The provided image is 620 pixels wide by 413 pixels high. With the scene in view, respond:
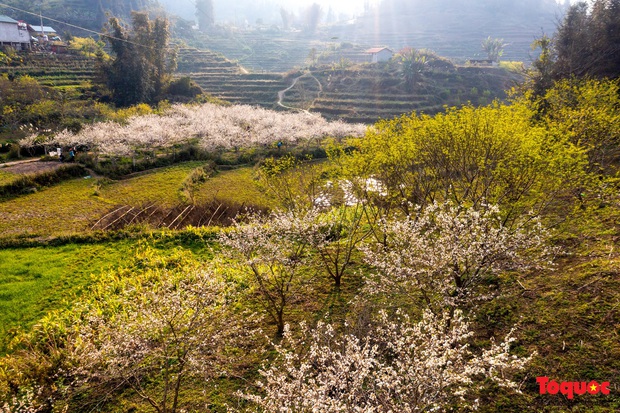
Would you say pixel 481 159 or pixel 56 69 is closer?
pixel 481 159

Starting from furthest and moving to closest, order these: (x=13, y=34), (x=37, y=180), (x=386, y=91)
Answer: (x=13, y=34) → (x=386, y=91) → (x=37, y=180)

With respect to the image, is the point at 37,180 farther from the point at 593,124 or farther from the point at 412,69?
the point at 412,69

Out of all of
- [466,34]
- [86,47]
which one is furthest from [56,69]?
[466,34]

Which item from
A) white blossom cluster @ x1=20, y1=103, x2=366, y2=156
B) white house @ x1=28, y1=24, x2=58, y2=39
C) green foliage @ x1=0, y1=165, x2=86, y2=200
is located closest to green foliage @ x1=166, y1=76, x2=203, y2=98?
white blossom cluster @ x1=20, y1=103, x2=366, y2=156

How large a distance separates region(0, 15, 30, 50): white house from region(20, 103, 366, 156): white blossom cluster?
61.7m

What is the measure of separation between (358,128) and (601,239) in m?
46.3

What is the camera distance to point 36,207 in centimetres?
2909

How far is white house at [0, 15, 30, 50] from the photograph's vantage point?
8138cm

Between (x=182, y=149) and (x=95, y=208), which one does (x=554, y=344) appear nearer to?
(x=95, y=208)

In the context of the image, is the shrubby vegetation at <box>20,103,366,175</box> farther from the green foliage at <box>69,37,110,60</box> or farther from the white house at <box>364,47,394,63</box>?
the white house at <box>364,47,394,63</box>

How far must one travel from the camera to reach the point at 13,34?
83.8 meters

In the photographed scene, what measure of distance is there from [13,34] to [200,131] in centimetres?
8034

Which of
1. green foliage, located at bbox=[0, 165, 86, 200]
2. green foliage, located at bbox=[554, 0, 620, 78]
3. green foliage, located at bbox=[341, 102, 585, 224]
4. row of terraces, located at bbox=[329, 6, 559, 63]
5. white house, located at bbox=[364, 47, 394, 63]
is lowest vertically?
green foliage, located at bbox=[0, 165, 86, 200]

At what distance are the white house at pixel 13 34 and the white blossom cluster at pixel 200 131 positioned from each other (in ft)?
202
